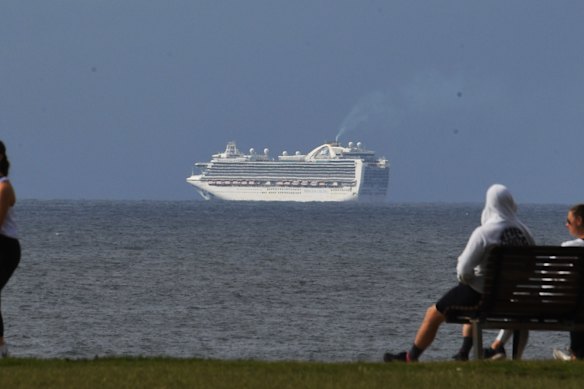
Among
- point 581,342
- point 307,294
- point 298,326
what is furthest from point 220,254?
point 581,342

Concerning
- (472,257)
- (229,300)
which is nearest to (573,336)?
(472,257)

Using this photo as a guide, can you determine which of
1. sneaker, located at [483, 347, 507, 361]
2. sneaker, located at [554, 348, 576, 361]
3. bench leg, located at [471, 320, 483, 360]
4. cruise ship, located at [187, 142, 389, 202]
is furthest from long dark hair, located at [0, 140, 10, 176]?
cruise ship, located at [187, 142, 389, 202]

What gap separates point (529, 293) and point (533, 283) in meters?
0.06

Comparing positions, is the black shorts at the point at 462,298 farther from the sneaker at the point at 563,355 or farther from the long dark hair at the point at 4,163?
the long dark hair at the point at 4,163

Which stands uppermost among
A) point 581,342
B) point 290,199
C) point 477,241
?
point 477,241

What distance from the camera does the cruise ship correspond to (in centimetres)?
14525

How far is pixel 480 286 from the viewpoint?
8016mm

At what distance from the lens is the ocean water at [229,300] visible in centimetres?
2058

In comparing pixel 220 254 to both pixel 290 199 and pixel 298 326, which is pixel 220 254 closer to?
pixel 298 326

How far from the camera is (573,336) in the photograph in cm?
877

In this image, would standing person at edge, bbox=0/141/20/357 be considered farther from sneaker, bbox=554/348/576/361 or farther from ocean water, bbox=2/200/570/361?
ocean water, bbox=2/200/570/361

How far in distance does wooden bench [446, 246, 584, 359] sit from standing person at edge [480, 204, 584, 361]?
46 cm

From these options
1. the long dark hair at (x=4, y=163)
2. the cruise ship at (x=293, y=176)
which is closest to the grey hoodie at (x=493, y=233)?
the long dark hair at (x=4, y=163)

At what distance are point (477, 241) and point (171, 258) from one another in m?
37.6
